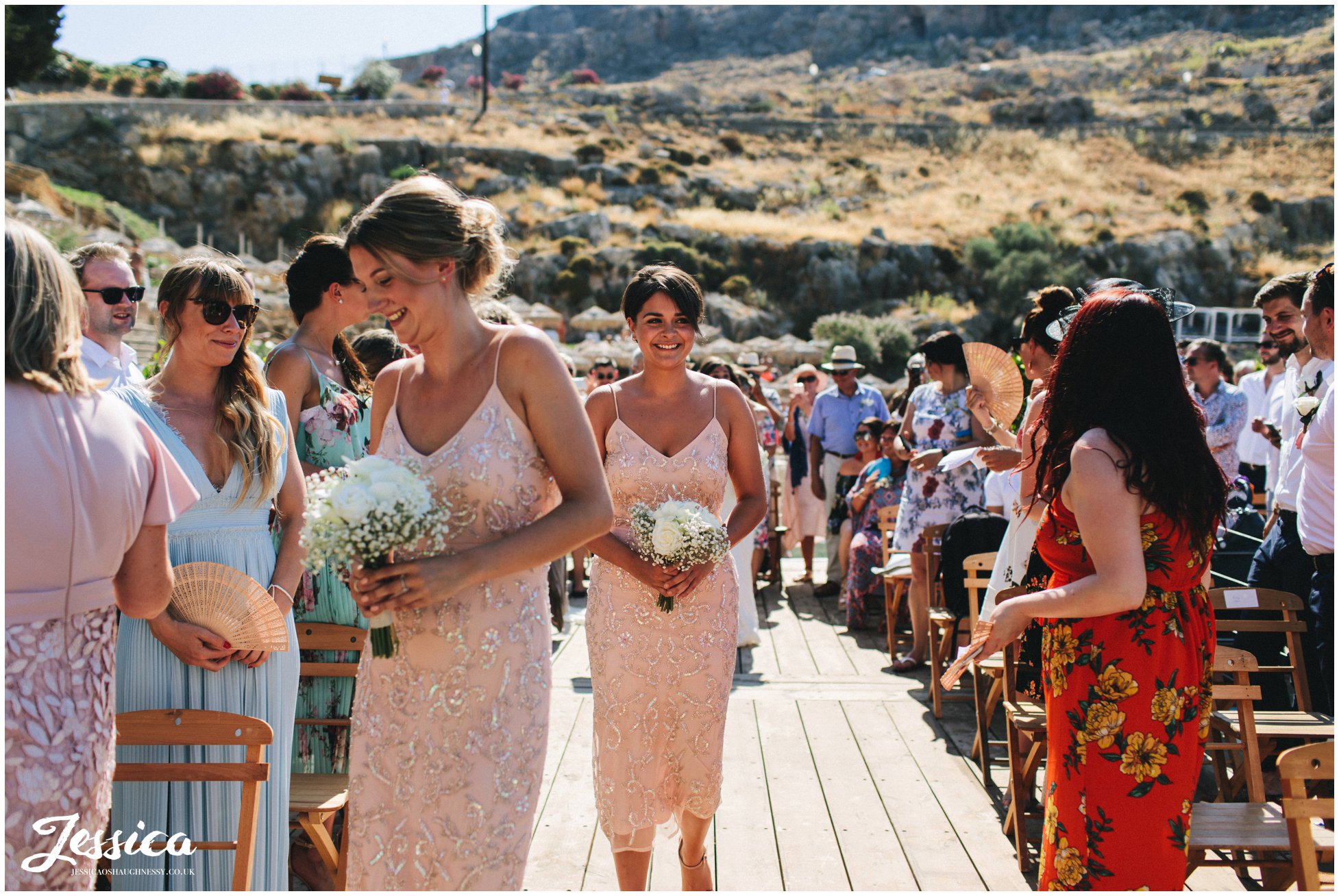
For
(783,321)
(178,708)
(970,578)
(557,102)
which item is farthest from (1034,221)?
(178,708)

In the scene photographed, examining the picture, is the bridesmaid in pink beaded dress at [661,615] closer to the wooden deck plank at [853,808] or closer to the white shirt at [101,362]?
the wooden deck plank at [853,808]

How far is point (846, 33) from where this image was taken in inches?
4530

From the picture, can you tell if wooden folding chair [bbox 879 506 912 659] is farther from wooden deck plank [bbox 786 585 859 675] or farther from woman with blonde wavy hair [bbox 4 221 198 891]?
woman with blonde wavy hair [bbox 4 221 198 891]

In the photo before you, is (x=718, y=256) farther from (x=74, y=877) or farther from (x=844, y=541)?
(x=74, y=877)

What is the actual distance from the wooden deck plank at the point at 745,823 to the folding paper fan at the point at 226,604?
1.96m

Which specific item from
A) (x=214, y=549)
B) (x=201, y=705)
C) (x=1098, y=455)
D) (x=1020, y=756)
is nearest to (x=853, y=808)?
(x=1020, y=756)

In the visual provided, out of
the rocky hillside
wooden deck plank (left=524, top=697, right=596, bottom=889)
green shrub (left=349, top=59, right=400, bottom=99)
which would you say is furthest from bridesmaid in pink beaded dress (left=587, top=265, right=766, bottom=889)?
the rocky hillside

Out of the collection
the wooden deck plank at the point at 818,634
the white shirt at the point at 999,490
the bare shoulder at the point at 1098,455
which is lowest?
the wooden deck plank at the point at 818,634

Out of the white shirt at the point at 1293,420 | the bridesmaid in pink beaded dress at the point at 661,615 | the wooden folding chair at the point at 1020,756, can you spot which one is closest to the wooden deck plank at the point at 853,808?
the wooden folding chair at the point at 1020,756

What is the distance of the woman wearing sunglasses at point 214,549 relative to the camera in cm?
274

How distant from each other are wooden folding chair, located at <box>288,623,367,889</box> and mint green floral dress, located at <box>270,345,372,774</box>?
0.05 metres

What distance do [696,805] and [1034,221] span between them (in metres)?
48.6

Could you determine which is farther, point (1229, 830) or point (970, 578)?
point (970, 578)

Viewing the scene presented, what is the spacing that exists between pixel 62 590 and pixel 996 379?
3727mm
